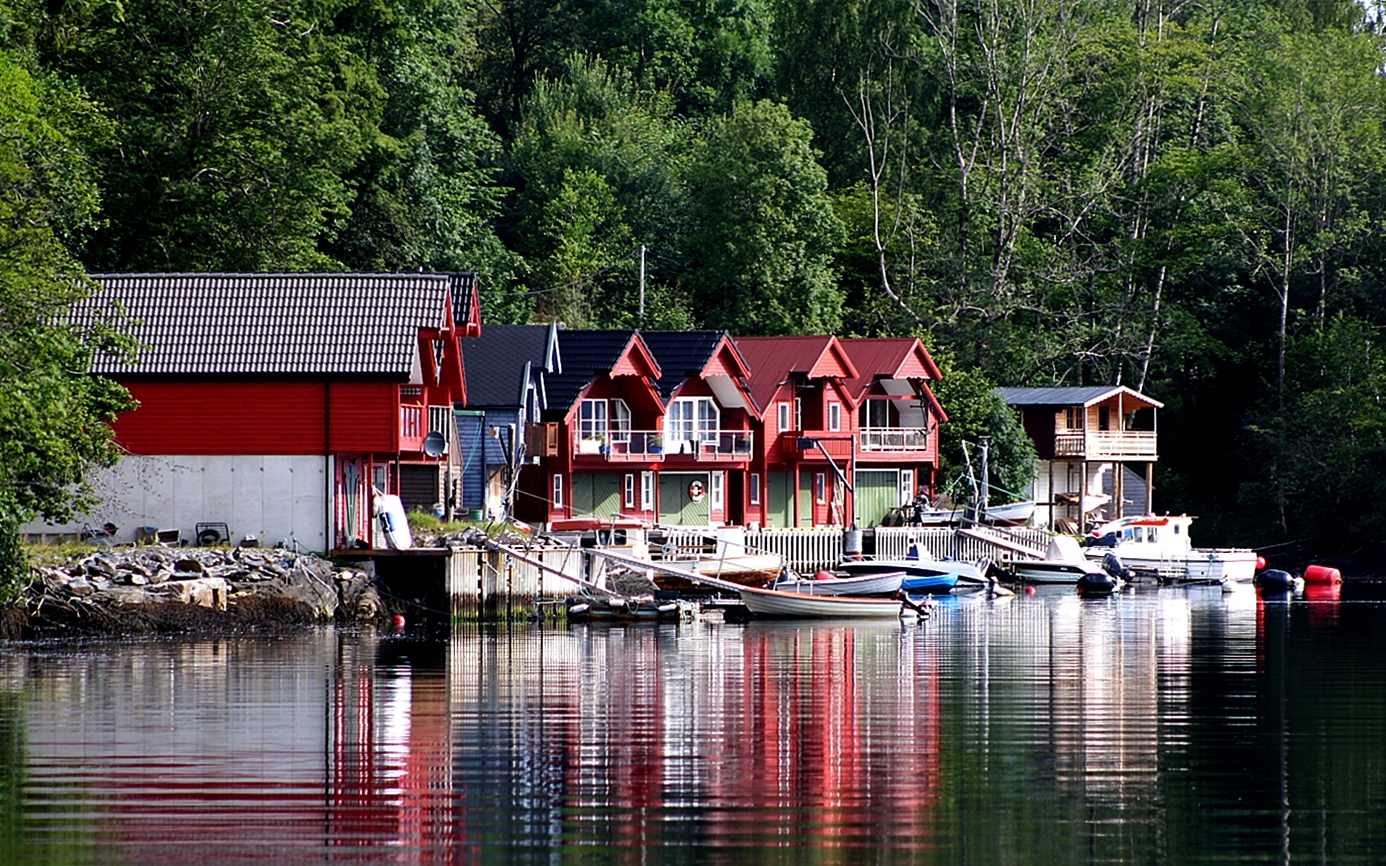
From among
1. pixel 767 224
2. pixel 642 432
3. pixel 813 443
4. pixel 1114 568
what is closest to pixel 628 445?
pixel 642 432

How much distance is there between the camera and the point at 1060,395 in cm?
7912

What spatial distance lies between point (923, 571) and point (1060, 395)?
2267 cm

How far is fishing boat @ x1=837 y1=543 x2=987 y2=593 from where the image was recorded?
5703 cm

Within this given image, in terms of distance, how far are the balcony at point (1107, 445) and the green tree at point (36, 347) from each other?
1758 inches

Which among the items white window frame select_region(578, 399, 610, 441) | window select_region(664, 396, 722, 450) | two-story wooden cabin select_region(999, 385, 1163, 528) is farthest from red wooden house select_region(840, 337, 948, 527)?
white window frame select_region(578, 399, 610, 441)

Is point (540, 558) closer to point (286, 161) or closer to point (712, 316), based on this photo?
point (286, 161)

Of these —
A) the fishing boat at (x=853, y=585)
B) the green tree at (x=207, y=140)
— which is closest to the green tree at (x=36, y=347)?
the fishing boat at (x=853, y=585)

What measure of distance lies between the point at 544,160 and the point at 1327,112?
103 feet

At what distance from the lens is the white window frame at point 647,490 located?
2562 inches

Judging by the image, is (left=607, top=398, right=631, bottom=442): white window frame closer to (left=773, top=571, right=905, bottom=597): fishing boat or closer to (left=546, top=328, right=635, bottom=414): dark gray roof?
(left=546, top=328, right=635, bottom=414): dark gray roof

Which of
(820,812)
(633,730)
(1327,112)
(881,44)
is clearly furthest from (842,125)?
(820,812)

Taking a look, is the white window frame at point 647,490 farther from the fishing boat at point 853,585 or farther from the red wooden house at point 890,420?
the fishing boat at point 853,585

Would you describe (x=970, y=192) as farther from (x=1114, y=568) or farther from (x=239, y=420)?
(x=239, y=420)

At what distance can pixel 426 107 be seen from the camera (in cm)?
7112
